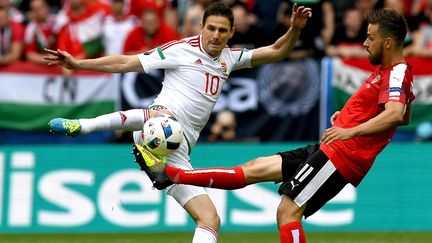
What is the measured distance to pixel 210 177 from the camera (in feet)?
35.1

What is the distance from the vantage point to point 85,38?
58.2 feet

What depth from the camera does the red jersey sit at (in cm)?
1026

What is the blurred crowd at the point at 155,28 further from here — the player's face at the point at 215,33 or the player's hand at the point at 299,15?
the player's face at the point at 215,33

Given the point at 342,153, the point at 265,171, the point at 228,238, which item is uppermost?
the point at 342,153

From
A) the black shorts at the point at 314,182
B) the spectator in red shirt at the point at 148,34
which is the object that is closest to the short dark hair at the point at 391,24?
the black shorts at the point at 314,182

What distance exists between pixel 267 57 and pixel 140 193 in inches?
191

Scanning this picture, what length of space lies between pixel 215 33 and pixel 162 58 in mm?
555

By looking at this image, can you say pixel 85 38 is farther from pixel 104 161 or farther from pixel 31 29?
pixel 104 161

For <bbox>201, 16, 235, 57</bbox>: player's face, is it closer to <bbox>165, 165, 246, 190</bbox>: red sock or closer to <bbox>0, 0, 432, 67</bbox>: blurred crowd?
<bbox>165, 165, 246, 190</bbox>: red sock

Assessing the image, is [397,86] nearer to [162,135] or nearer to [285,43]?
[285,43]

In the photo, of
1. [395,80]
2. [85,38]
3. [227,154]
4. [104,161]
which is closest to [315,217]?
[227,154]

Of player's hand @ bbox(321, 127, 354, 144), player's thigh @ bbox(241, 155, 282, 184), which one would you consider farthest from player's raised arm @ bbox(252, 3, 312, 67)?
player's hand @ bbox(321, 127, 354, 144)

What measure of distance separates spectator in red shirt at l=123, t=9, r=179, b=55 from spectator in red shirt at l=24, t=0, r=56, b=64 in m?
1.26

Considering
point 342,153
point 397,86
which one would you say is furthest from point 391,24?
point 342,153
